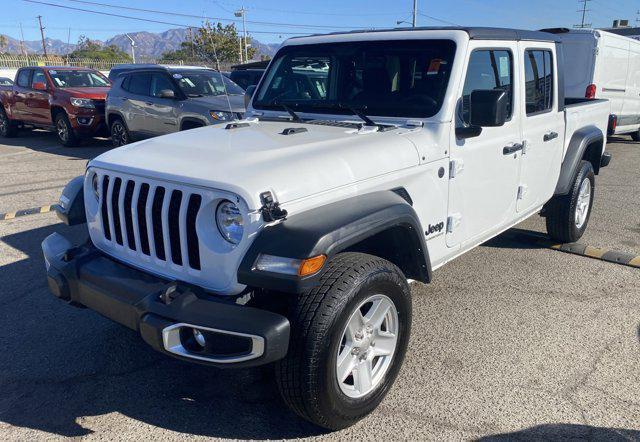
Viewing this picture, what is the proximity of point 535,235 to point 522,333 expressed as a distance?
229cm

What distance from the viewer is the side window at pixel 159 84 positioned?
33.3 feet

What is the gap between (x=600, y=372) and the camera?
3.29m

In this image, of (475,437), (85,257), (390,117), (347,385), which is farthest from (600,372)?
(85,257)

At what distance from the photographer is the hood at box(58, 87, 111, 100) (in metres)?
12.0

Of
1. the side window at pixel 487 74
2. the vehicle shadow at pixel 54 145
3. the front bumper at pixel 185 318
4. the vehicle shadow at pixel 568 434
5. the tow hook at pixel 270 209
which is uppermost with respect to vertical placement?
the side window at pixel 487 74

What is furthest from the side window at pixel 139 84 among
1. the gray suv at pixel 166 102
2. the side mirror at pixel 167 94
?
the side mirror at pixel 167 94

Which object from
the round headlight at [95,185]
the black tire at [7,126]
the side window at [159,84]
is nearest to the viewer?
the round headlight at [95,185]

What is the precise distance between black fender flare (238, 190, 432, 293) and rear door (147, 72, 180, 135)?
7.73 meters

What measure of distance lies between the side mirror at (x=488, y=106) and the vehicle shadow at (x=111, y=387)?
1977 millimetres

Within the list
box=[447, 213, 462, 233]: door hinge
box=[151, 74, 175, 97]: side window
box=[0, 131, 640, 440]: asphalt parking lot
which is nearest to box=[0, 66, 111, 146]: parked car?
box=[151, 74, 175, 97]: side window

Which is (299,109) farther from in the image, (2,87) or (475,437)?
(2,87)

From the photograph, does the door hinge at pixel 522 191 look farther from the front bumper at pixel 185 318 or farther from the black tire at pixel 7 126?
the black tire at pixel 7 126

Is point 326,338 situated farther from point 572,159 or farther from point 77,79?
point 77,79

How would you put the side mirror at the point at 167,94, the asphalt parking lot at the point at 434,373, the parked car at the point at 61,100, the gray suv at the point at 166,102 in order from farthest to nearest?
1. the parked car at the point at 61,100
2. the gray suv at the point at 166,102
3. the side mirror at the point at 167,94
4. the asphalt parking lot at the point at 434,373
